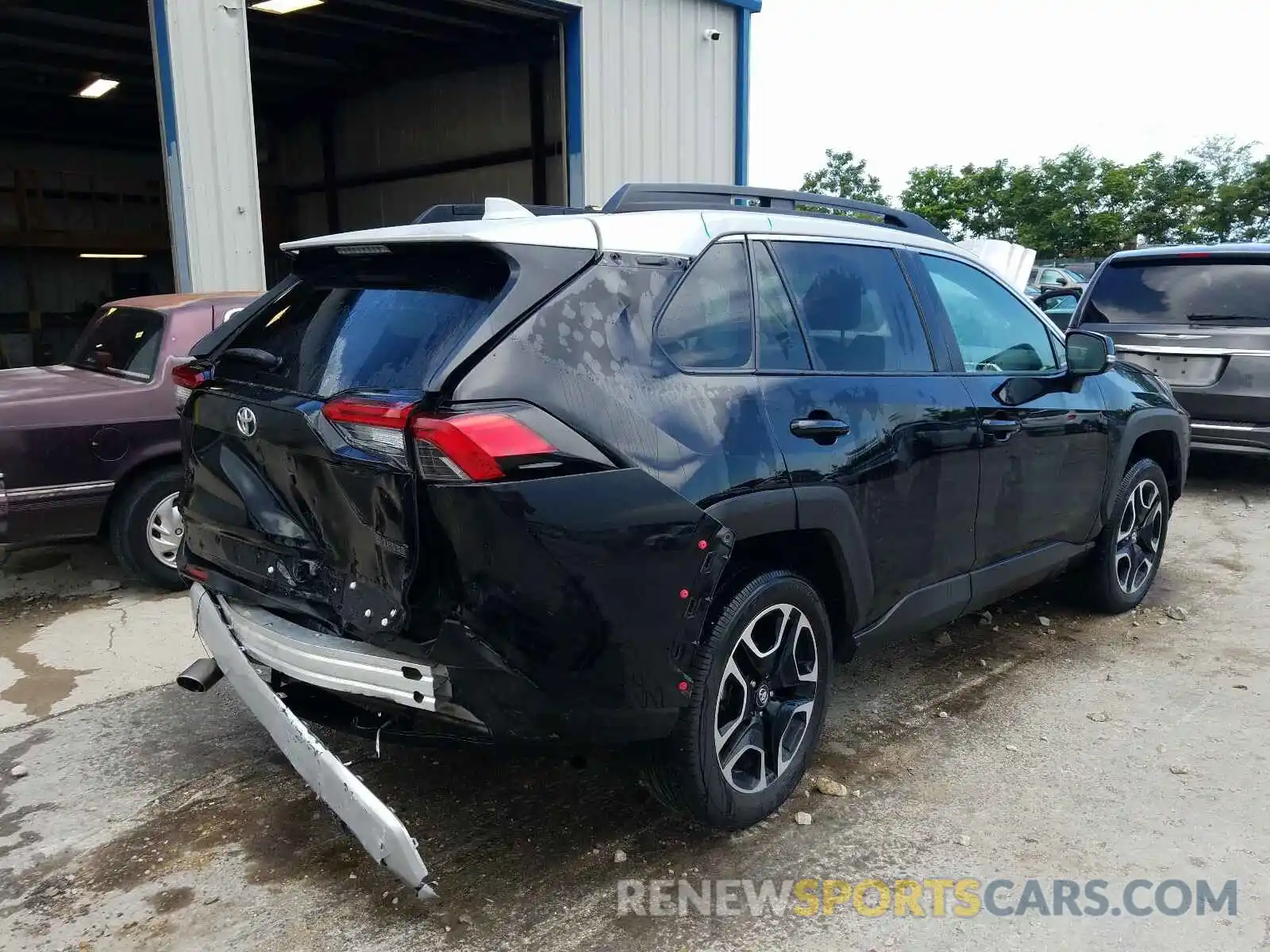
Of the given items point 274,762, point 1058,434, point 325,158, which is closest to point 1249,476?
point 1058,434

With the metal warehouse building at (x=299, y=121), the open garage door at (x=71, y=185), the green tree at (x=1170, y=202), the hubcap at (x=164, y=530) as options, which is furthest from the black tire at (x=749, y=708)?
the green tree at (x=1170, y=202)

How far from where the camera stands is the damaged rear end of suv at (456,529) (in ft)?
7.88

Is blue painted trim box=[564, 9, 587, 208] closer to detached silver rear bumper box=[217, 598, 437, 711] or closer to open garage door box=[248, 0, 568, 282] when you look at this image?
open garage door box=[248, 0, 568, 282]

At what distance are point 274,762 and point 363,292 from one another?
1.78m

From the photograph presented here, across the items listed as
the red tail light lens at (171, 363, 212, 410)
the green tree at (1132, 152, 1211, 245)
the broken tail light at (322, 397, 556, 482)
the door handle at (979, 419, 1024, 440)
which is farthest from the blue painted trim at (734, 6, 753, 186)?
the green tree at (1132, 152, 1211, 245)

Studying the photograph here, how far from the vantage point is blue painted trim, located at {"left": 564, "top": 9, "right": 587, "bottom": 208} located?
1025 cm

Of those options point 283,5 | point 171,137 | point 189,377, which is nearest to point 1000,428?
point 189,377

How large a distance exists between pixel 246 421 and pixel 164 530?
3.15 metres

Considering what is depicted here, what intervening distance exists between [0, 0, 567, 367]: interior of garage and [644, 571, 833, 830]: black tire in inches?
334

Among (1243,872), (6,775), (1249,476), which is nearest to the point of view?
(1243,872)

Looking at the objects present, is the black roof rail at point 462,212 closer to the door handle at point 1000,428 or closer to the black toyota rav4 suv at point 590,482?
the black toyota rav4 suv at point 590,482

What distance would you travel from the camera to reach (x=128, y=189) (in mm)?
18641

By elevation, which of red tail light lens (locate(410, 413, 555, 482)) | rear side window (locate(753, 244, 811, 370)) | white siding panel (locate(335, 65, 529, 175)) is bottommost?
red tail light lens (locate(410, 413, 555, 482))

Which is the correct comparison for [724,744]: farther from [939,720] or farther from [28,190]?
[28,190]
